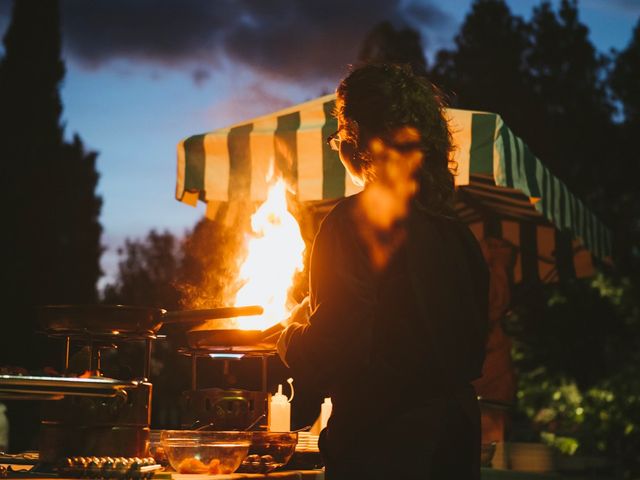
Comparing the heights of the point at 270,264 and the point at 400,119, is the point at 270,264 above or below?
below

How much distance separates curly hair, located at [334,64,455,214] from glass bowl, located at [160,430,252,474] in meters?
1.13

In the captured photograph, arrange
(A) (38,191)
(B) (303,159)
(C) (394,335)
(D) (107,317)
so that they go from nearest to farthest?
(C) (394,335), (D) (107,317), (B) (303,159), (A) (38,191)

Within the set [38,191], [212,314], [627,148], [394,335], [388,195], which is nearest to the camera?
[394,335]

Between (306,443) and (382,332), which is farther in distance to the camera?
(306,443)

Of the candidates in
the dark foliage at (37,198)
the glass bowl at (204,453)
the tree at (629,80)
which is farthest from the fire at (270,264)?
the dark foliage at (37,198)

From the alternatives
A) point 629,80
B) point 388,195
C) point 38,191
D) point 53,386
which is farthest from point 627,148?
point 53,386

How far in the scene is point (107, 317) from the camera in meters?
2.71

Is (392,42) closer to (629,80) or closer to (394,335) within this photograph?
(629,80)

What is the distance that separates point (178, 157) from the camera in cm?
506

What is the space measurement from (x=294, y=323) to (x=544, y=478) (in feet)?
13.0

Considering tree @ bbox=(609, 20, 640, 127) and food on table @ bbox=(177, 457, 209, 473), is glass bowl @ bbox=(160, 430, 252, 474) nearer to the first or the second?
food on table @ bbox=(177, 457, 209, 473)

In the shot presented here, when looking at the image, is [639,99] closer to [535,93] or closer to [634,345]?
[535,93]

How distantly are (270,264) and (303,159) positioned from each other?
135 cm

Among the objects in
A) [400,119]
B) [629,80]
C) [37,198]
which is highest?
[629,80]
